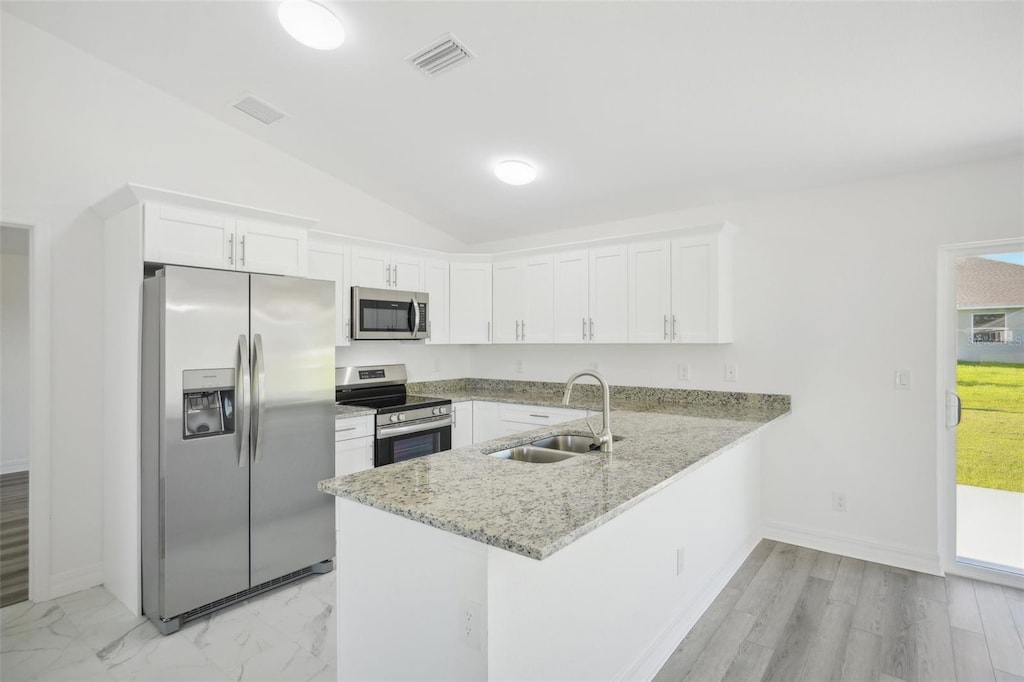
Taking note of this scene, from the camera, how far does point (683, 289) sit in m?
3.67

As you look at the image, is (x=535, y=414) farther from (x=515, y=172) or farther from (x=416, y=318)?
(x=515, y=172)

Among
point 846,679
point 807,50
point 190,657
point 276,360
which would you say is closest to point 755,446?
point 846,679

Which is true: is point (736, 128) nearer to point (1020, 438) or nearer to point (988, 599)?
point (1020, 438)

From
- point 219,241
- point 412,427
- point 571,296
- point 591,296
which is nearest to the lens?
point 219,241

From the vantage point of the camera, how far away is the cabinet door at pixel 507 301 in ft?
15.0

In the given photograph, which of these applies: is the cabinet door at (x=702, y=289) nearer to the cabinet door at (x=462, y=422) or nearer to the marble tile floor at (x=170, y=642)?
the cabinet door at (x=462, y=422)

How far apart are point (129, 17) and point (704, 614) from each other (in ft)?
13.8

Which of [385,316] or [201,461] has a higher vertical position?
[385,316]

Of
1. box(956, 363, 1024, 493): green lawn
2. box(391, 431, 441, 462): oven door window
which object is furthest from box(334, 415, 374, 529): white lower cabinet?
box(956, 363, 1024, 493): green lawn

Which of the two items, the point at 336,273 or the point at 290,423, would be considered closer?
the point at 290,423

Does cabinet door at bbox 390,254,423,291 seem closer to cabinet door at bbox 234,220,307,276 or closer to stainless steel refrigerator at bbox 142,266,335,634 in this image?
cabinet door at bbox 234,220,307,276

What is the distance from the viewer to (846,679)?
6.86 ft

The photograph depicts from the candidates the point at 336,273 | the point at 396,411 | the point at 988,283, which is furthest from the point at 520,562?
the point at 988,283

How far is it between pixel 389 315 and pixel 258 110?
1639mm
